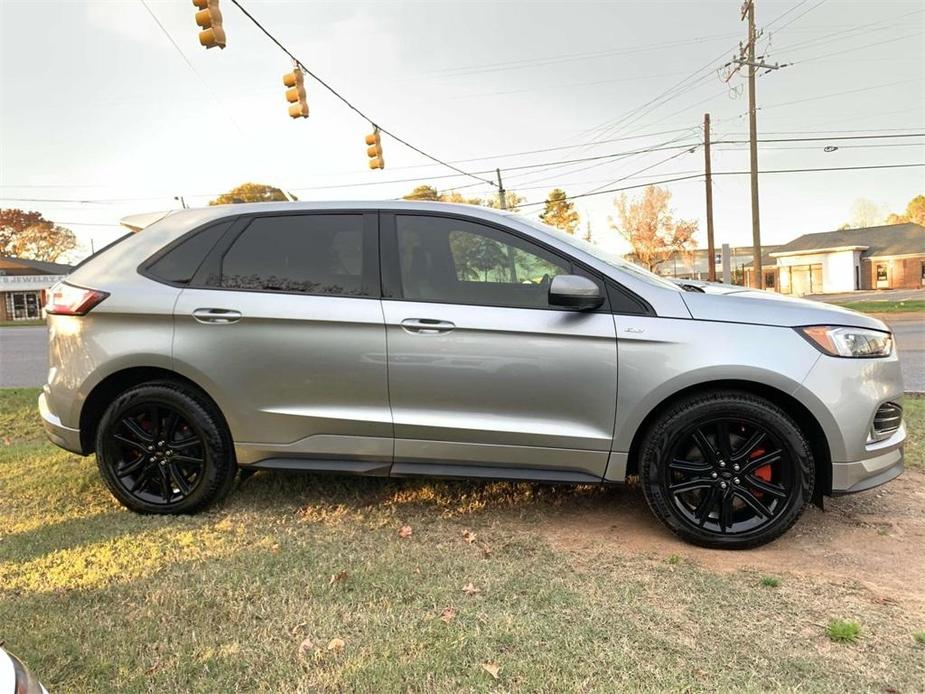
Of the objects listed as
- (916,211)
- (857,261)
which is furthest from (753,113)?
(916,211)

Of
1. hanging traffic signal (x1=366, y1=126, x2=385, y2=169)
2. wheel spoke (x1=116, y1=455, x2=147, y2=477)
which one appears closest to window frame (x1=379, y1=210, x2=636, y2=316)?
wheel spoke (x1=116, y1=455, x2=147, y2=477)

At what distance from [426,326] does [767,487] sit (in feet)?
6.30

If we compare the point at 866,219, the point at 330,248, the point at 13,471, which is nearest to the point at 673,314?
the point at 330,248

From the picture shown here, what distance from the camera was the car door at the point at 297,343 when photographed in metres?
3.33

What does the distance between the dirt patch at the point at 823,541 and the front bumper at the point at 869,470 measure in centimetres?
37

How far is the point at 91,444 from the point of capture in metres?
3.69

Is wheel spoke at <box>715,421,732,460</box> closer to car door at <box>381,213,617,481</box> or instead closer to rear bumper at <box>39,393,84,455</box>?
car door at <box>381,213,617,481</box>

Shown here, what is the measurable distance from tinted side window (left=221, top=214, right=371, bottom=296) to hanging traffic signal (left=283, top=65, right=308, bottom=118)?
10.1 m

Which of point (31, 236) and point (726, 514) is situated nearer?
point (726, 514)

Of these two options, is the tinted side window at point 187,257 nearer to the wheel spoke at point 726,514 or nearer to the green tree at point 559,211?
the wheel spoke at point 726,514

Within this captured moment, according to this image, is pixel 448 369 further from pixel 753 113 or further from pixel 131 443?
pixel 753 113

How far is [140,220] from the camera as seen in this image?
396cm

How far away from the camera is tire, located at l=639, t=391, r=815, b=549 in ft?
9.98

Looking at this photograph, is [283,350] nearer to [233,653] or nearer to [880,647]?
[233,653]
